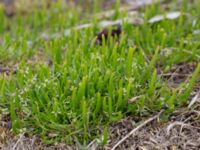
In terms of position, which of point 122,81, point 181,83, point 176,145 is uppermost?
point 122,81

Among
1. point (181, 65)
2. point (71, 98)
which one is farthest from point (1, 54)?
point (181, 65)

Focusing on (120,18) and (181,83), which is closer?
(181,83)

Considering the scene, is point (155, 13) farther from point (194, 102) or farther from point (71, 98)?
point (71, 98)

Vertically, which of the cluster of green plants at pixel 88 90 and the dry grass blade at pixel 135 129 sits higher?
the cluster of green plants at pixel 88 90

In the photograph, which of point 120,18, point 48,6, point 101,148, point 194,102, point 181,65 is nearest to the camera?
point 101,148

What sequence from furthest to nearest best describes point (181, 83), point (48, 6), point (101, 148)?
point (48, 6)
point (181, 83)
point (101, 148)

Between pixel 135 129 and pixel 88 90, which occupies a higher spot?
pixel 88 90

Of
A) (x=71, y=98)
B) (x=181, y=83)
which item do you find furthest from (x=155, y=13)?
(x=71, y=98)

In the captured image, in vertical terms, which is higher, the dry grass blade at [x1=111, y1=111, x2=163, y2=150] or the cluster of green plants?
the cluster of green plants

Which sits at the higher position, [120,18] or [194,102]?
[120,18]
